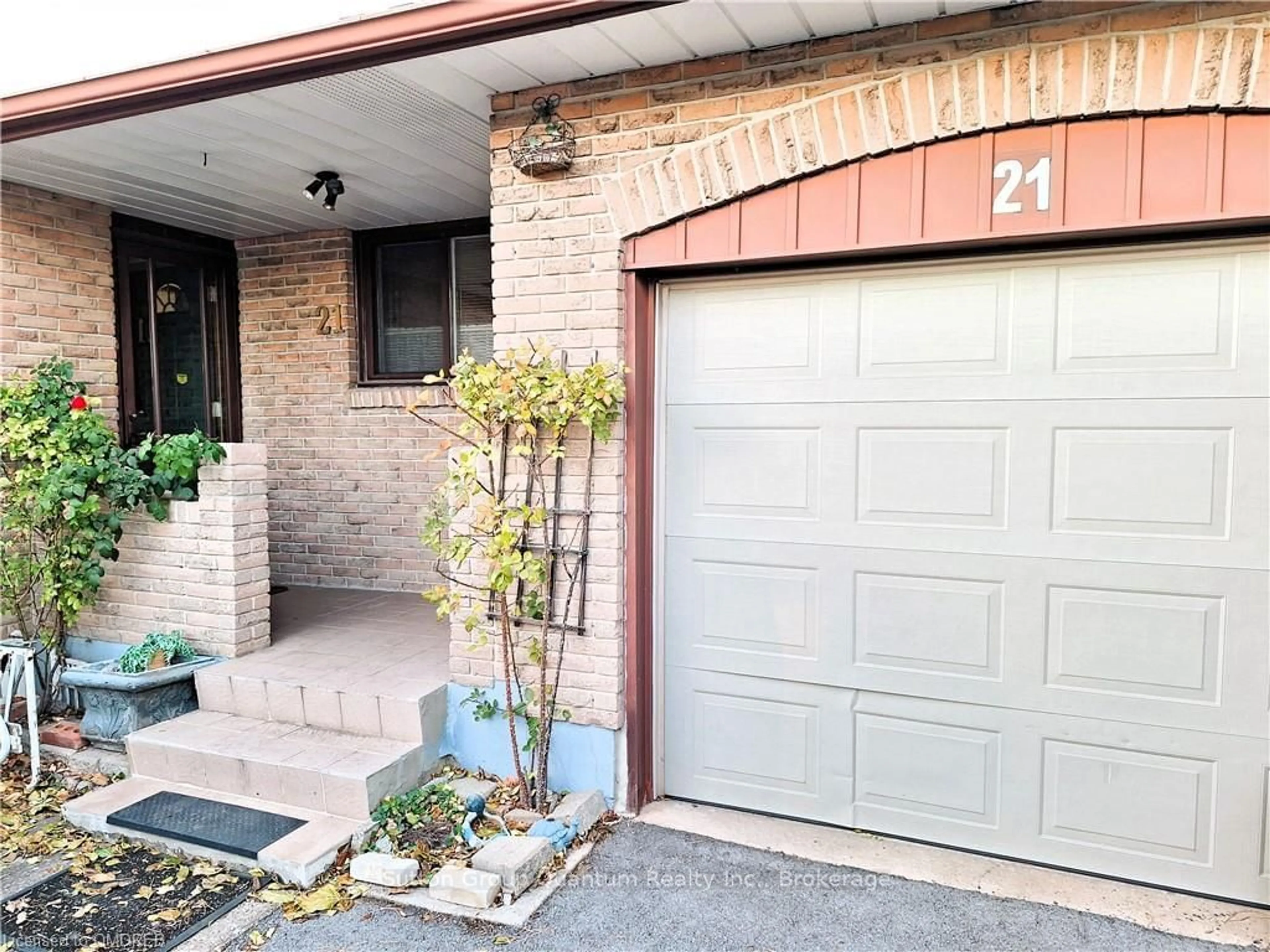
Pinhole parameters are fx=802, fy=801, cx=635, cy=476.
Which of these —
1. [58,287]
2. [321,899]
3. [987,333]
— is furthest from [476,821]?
[58,287]

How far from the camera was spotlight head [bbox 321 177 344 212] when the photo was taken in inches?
169

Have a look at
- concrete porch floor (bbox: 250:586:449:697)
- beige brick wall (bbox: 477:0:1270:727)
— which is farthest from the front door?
beige brick wall (bbox: 477:0:1270:727)

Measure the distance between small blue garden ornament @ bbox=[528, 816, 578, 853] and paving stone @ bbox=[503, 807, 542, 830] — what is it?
0.03 meters

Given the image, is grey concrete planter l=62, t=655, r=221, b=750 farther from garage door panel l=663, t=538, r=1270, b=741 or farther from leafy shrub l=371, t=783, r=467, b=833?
garage door panel l=663, t=538, r=1270, b=741

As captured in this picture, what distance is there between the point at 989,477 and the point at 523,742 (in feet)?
6.91

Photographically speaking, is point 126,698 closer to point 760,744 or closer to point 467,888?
point 467,888

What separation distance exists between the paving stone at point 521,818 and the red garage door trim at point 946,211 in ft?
1.29

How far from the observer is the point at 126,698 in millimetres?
3705

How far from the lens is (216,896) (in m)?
2.74

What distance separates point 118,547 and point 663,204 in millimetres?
3456

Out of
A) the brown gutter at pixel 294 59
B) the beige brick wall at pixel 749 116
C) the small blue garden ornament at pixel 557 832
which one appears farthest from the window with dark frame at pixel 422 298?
the small blue garden ornament at pixel 557 832

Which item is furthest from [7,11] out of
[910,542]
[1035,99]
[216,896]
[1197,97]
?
[1197,97]

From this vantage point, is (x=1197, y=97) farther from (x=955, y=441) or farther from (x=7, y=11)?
(x=7, y=11)

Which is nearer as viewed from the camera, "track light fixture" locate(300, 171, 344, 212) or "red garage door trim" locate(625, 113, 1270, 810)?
"red garage door trim" locate(625, 113, 1270, 810)
